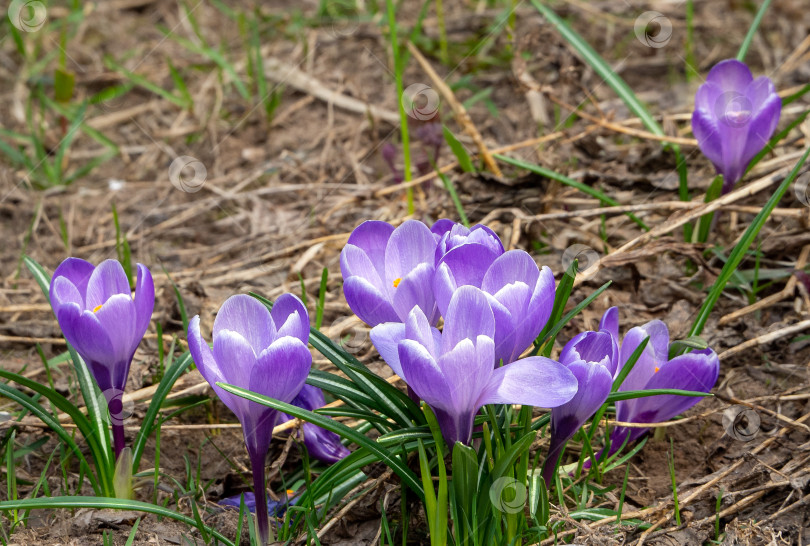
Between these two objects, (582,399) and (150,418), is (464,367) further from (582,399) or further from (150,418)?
(150,418)

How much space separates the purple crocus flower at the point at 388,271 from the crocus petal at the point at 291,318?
0.09 metres

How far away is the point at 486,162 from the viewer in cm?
263

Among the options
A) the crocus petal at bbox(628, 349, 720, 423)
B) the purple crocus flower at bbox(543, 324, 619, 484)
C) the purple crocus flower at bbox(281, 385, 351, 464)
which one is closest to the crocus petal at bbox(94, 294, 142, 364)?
the purple crocus flower at bbox(281, 385, 351, 464)

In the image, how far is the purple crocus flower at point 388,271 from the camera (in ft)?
4.27

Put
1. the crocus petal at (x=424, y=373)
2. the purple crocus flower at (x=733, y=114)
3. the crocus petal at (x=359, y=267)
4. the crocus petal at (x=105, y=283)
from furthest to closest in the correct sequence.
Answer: the purple crocus flower at (x=733, y=114) < the crocus petal at (x=105, y=283) < the crocus petal at (x=359, y=267) < the crocus petal at (x=424, y=373)

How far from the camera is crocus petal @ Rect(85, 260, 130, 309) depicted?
1.49 m

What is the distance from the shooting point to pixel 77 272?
1510mm

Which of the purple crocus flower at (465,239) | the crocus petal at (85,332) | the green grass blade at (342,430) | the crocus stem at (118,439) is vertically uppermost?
the purple crocus flower at (465,239)

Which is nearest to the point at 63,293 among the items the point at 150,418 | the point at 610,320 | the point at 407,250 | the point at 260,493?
the point at 150,418

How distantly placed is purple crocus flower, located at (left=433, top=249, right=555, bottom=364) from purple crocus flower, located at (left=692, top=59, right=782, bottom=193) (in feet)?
3.28

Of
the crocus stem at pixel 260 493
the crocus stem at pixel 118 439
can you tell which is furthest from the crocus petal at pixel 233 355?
the crocus stem at pixel 118 439

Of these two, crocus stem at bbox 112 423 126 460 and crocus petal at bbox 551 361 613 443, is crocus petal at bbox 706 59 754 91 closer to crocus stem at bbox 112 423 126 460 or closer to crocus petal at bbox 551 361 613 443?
crocus petal at bbox 551 361 613 443

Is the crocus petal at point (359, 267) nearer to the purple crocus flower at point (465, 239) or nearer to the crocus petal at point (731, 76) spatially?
the purple crocus flower at point (465, 239)

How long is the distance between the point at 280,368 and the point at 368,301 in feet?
0.62
